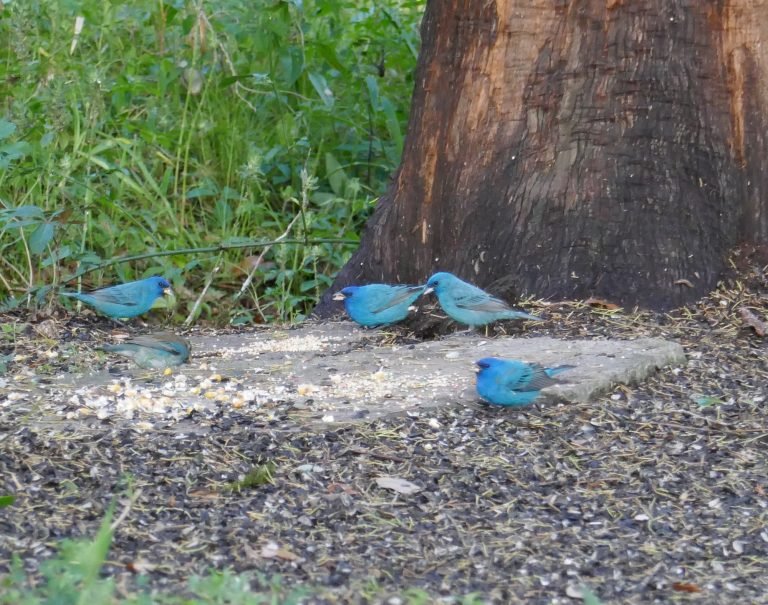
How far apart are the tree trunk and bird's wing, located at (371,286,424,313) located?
31 centimetres

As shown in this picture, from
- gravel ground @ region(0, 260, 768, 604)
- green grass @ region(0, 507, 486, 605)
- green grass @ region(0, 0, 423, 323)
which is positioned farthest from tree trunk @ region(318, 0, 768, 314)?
green grass @ region(0, 507, 486, 605)

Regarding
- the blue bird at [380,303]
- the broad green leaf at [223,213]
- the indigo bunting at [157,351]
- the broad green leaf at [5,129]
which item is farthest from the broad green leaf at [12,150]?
the broad green leaf at [223,213]

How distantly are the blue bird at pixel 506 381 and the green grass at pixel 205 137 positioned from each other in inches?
95.2

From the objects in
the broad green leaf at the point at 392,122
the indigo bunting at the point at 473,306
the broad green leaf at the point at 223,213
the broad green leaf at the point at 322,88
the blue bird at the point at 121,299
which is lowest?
the blue bird at the point at 121,299

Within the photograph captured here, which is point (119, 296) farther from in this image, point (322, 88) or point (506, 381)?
point (506, 381)

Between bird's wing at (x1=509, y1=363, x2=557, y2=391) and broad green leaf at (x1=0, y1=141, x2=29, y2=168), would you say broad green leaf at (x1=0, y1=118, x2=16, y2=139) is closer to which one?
broad green leaf at (x1=0, y1=141, x2=29, y2=168)

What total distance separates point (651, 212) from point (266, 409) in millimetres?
2026

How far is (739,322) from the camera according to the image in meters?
5.04

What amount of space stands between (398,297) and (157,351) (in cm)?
115

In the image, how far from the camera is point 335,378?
4426 mm

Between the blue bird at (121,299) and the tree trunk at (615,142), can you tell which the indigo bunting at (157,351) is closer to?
the blue bird at (121,299)

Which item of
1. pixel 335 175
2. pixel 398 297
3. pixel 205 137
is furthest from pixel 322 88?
pixel 398 297

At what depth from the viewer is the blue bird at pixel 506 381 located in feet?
13.1

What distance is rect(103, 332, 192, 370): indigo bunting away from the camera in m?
4.64
